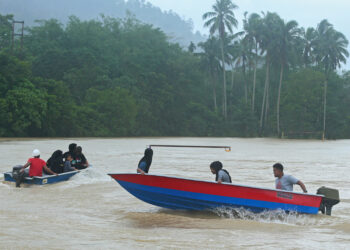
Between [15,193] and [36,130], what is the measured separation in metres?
34.9

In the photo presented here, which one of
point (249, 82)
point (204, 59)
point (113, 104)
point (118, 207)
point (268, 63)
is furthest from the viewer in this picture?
point (249, 82)

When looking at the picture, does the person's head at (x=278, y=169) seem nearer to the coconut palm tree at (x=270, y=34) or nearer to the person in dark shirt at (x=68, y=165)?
the person in dark shirt at (x=68, y=165)

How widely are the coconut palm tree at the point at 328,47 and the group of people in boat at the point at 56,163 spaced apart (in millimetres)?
59516

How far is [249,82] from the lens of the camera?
78625mm

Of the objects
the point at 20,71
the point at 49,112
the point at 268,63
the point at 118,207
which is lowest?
the point at 118,207

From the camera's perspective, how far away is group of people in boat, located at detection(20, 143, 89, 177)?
522 inches

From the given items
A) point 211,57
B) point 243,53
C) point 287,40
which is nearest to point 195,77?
point 211,57

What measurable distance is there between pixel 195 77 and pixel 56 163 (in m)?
59.8

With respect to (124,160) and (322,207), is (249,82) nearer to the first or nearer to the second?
(124,160)

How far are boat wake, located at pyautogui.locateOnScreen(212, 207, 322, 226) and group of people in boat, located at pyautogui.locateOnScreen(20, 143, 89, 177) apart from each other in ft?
18.3

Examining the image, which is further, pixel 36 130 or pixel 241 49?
pixel 241 49

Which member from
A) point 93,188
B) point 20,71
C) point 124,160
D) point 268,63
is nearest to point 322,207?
point 93,188

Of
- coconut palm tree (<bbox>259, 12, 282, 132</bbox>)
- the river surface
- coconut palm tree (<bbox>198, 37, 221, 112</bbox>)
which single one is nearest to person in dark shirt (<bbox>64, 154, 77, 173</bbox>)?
the river surface

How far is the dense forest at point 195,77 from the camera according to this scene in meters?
60.6
